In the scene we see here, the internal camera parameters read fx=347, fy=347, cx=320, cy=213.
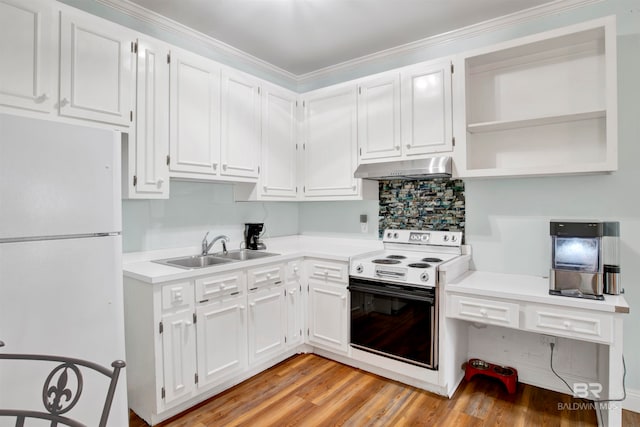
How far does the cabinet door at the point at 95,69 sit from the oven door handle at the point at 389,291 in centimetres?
197

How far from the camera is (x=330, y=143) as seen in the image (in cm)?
326

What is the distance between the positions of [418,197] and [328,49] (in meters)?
1.61

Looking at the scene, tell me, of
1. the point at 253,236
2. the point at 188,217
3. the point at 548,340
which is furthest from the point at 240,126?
the point at 548,340

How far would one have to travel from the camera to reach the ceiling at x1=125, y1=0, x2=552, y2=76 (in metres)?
2.51

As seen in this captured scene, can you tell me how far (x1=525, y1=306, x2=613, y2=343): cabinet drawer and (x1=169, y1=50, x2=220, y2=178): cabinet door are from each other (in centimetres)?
239

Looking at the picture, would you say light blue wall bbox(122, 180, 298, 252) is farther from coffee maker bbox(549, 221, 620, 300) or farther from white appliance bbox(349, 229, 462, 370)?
coffee maker bbox(549, 221, 620, 300)

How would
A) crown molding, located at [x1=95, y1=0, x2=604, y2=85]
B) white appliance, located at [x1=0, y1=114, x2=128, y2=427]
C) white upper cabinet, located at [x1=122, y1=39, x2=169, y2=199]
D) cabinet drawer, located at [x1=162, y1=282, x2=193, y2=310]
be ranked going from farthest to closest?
Result: crown molding, located at [x1=95, y1=0, x2=604, y2=85], white upper cabinet, located at [x1=122, y1=39, x2=169, y2=199], cabinet drawer, located at [x1=162, y1=282, x2=193, y2=310], white appliance, located at [x1=0, y1=114, x2=128, y2=427]

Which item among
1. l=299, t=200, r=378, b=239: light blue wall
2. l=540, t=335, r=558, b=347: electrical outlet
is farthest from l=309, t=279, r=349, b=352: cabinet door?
l=540, t=335, r=558, b=347: electrical outlet

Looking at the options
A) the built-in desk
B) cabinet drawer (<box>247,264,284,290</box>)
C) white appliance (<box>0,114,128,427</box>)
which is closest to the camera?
white appliance (<box>0,114,128,427</box>)

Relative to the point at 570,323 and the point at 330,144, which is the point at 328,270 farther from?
the point at 570,323

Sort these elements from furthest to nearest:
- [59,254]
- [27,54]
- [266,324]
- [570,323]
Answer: [266,324], [570,323], [27,54], [59,254]

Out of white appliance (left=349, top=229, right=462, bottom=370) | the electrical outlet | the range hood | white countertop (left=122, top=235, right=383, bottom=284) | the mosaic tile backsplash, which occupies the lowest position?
the electrical outlet

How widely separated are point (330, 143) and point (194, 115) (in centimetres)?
124

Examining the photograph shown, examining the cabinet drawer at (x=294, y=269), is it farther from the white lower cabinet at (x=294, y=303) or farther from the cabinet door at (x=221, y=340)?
the cabinet door at (x=221, y=340)
